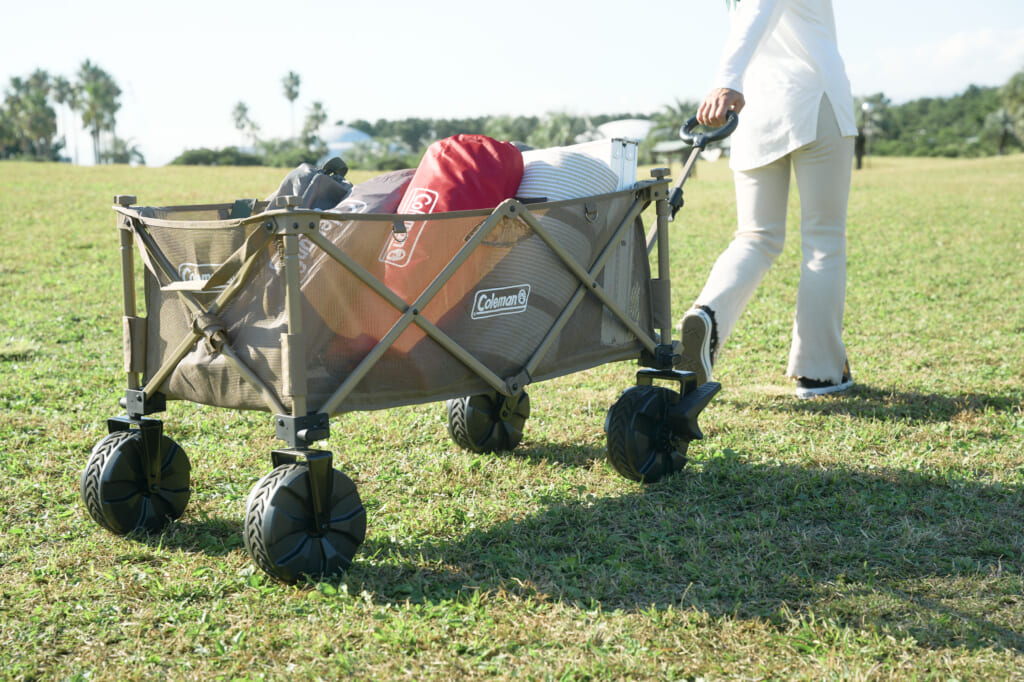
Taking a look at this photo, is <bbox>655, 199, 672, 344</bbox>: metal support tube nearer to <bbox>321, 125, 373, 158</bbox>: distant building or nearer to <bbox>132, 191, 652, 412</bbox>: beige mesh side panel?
<bbox>132, 191, 652, 412</bbox>: beige mesh side panel

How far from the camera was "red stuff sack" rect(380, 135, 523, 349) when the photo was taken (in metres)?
2.97

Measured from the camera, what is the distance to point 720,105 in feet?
13.1

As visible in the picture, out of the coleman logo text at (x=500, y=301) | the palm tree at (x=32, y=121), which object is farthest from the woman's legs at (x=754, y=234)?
the palm tree at (x=32, y=121)

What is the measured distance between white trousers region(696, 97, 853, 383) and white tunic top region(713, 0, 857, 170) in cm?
8

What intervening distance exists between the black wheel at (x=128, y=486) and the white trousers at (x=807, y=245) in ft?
8.37

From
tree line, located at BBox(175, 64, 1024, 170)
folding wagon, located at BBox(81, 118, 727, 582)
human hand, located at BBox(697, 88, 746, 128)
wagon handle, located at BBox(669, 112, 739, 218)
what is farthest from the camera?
tree line, located at BBox(175, 64, 1024, 170)

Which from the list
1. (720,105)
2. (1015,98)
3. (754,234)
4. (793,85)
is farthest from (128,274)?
(1015,98)

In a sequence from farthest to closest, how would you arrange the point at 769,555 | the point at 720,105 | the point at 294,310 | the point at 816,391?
the point at 816,391
the point at 720,105
the point at 769,555
the point at 294,310

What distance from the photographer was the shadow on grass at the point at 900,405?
464 centimetres

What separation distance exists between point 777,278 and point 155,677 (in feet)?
→ 26.8

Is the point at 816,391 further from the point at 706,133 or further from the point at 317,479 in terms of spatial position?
the point at 317,479

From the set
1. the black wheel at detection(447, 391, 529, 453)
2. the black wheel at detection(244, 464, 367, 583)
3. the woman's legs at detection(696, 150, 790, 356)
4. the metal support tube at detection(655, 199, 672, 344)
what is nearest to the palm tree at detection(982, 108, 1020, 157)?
the woman's legs at detection(696, 150, 790, 356)

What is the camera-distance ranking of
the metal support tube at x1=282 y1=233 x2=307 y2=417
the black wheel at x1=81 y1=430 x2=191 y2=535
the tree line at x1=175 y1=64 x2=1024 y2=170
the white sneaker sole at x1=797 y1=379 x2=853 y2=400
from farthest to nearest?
the tree line at x1=175 y1=64 x2=1024 y2=170 < the white sneaker sole at x1=797 y1=379 x2=853 y2=400 < the black wheel at x1=81 y1=430 x2=191 y2=535 < the metal support tube at x1=282 y1=233 x2=307 y2=417

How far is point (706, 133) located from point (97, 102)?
102835mm
